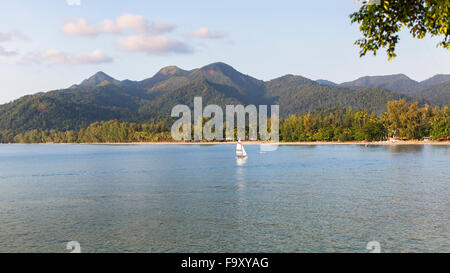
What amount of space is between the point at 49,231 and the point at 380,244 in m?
26.0

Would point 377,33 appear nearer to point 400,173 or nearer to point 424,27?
point 424,27

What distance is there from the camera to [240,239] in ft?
95.0

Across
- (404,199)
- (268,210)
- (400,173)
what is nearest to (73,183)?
(268,210)

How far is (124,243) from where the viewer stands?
93.1ft

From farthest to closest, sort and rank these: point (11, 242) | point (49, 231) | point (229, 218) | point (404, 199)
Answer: point (404, 199)
point (229, 218)
point (49, 231)
point (11, 242)

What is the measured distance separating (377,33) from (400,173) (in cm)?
6257

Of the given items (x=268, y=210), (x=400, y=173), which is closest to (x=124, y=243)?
(x=268, y=210)

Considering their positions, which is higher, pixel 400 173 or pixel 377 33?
pixel 377 33

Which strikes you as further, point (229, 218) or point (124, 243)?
point (229, 218)

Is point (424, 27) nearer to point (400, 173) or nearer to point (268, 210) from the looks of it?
point (268, 210)

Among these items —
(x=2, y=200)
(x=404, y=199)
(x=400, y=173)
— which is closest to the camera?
(x=404, y=199)
